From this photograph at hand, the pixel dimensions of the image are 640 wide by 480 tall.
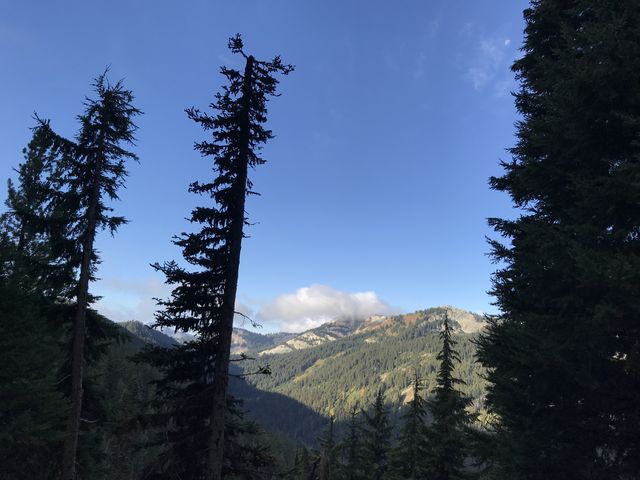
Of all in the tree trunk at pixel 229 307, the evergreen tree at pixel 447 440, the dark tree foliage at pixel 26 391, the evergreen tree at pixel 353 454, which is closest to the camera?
the tree trunk at pixel 229 307

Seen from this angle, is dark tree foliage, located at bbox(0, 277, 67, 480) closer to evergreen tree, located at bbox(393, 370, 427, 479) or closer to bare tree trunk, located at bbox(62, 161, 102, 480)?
bare tree trunk, located at bbox(62, 161, 102, 480)

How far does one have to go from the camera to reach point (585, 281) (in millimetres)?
6773

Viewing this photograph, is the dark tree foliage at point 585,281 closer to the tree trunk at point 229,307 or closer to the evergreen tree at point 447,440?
the tree trunk at point 229,307

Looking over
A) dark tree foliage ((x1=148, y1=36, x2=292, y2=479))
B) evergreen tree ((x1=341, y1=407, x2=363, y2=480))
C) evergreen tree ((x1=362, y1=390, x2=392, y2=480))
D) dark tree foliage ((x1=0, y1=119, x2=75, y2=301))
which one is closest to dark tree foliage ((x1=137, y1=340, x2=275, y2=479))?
dark tree foliage ((x1=148, y1=36, x2=292, y2=479))

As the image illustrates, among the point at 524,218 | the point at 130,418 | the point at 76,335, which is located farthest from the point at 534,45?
the point at 76,335

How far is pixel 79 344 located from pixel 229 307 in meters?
6.25

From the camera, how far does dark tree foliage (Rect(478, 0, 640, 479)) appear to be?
23.7 ft

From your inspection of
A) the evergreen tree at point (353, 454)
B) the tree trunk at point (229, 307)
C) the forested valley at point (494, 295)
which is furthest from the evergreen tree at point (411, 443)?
the tree trunk at point (229, 307)

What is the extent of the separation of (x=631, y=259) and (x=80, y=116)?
1757cm

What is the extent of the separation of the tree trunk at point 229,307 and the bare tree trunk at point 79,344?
5.75 metres

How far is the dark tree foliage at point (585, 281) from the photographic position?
7219 millimetres

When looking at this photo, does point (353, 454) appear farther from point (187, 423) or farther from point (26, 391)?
point (26, 391)

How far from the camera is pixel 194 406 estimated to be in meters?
12.0

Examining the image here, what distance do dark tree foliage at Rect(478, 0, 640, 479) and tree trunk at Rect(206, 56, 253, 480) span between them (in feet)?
25.5
